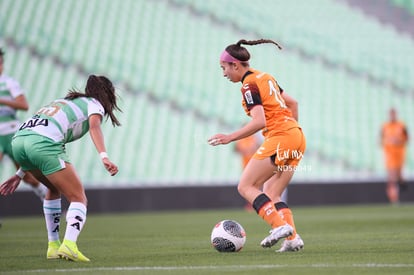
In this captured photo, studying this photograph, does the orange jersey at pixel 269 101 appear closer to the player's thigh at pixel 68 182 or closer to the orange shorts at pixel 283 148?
the orange shorts at pixel 283 148

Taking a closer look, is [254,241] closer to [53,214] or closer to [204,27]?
[53,214]

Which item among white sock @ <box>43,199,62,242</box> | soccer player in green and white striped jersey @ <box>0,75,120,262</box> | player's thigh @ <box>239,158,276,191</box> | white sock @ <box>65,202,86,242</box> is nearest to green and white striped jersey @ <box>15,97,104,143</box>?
soccer player in green and white striped jersey @ <box>0,75,120,262</box>

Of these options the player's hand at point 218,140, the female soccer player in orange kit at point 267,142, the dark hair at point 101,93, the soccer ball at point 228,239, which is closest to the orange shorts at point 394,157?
the female soccer player in orange kit at point 267,142

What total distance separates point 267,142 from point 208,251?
131 cm

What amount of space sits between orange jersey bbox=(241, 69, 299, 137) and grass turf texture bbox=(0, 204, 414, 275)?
4.21ft

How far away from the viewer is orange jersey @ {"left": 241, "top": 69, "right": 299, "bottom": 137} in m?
8.38

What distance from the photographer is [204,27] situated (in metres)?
27.5

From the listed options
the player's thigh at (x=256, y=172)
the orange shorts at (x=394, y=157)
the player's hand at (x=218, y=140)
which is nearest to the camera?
the player's hand at (x=218, y=140)

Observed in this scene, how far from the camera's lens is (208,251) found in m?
8.85

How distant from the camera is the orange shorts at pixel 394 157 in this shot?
2134 cm

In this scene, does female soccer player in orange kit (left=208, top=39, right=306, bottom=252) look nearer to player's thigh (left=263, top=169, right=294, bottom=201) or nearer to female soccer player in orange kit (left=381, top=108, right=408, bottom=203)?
player's thigh (left=263, top=169, right=294, bottom=201)

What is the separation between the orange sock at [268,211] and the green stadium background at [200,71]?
1392cm

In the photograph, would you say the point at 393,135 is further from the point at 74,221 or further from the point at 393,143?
the point at 74,221

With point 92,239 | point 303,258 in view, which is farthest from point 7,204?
point 303,258
